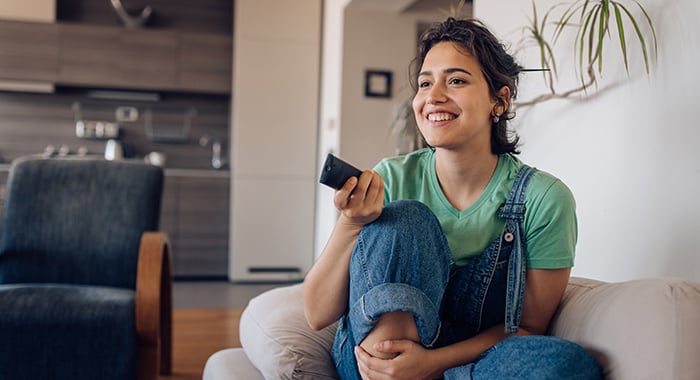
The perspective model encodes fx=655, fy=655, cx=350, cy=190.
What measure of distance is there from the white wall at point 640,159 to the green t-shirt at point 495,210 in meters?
0.35

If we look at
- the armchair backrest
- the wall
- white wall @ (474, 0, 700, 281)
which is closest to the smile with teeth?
white wall @ (474, 0, 700, 281)

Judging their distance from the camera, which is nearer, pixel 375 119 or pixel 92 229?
pixel 92 229

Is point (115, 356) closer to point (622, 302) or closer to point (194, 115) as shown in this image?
point (622, 302)

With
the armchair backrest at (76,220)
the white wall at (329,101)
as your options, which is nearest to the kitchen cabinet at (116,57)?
the white wall at (329,101)

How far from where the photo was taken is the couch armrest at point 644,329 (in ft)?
3.56

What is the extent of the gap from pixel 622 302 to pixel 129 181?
79.4 inches

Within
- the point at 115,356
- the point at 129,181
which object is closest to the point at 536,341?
the point at 115,356

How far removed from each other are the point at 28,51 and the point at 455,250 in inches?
178

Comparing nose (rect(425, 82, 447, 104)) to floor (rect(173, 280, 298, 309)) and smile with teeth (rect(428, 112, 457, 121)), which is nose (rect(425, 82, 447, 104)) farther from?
floor (rect(173, 280, 298, 309))

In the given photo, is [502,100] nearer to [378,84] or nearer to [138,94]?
[378,84]

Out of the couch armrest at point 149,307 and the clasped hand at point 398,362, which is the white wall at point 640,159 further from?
the couch armrest at point 149,307

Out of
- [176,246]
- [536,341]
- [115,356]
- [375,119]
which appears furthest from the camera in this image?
[176,246]

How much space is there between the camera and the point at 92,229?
2.60 m

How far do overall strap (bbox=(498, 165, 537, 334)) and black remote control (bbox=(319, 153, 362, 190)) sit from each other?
373 mm
